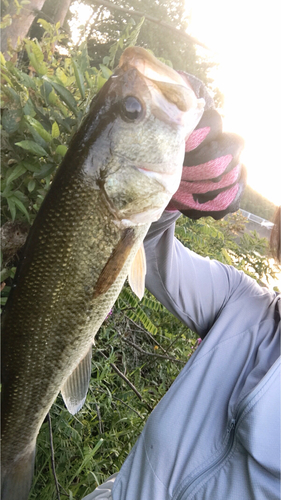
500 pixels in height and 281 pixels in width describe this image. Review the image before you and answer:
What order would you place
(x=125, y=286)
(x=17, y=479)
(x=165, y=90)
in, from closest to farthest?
(x=165, y=90) → (x=17, y=479) → (x=125, y=286)

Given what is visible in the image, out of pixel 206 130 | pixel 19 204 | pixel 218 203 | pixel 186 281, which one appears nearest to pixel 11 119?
pixel 19 204

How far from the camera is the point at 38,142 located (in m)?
1.39

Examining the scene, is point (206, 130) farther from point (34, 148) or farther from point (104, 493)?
point (104, 493)

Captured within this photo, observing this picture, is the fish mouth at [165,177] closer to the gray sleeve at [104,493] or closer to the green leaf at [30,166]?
the green leaf at [30,166]

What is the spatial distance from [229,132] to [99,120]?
1.76 feet

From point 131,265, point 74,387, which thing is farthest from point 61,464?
point 131,265

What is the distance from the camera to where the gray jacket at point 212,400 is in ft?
4.58

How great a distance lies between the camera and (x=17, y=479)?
4.74ft

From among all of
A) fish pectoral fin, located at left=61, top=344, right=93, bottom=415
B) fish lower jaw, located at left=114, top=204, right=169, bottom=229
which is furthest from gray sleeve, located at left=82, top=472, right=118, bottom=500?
fish lower jaw, located at left=114, top=204, right=169, bottom=229

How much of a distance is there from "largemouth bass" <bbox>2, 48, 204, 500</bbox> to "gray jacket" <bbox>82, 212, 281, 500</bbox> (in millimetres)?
421

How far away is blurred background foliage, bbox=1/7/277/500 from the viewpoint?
145 cm

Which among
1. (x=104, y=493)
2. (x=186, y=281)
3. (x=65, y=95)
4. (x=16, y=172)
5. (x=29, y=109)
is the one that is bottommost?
(x=104, y=493)

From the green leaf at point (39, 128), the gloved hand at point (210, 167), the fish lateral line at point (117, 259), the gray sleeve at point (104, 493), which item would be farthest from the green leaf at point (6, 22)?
the gray sleeve at point (104, 493)

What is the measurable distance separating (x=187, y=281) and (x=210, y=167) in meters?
0.70
